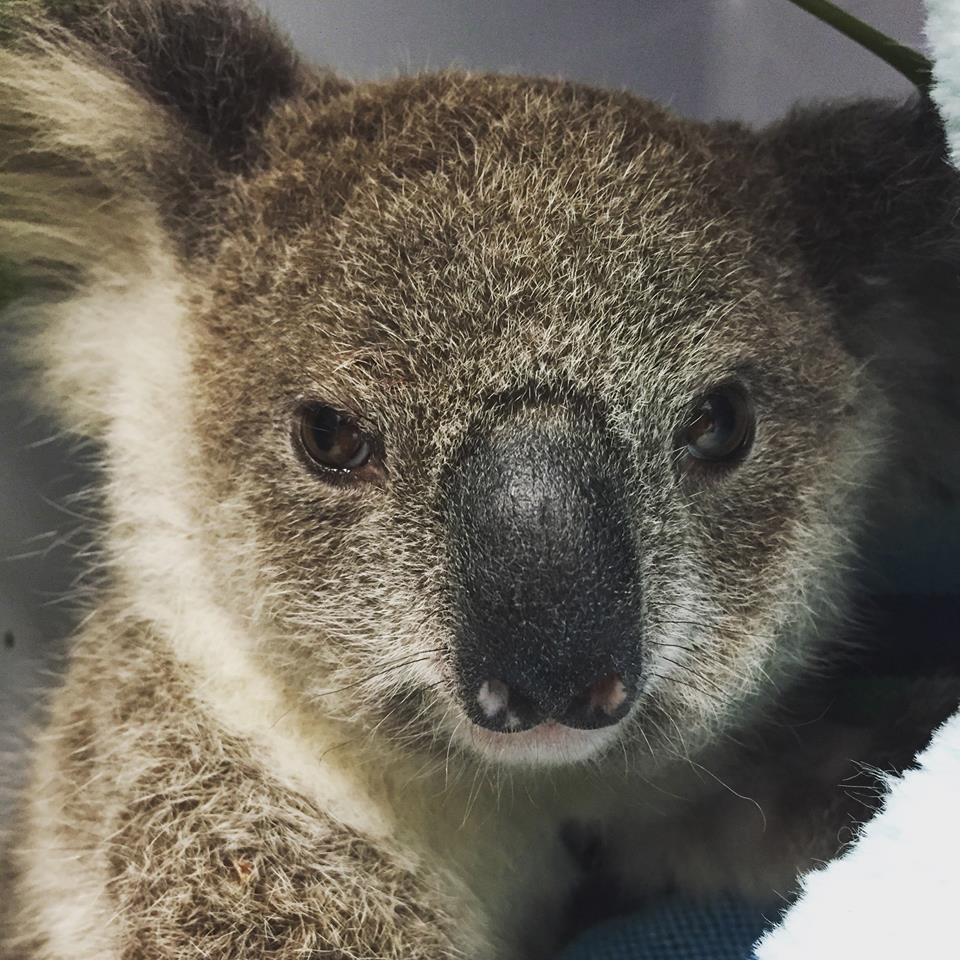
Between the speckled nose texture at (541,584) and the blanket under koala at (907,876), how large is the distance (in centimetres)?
20

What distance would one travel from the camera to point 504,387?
2.84 feet

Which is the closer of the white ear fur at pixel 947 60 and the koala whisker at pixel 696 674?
the white ear fur at pixel 947 60

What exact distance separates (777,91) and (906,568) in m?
0.73

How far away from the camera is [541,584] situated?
79 cm

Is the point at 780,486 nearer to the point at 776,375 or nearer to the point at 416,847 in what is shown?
the point at 776,375

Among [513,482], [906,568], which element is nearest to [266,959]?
[513,482]

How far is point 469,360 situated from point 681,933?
744 millimetres

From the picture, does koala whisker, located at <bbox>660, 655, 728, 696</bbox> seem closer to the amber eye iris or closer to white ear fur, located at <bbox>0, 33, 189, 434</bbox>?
the amber eye iris

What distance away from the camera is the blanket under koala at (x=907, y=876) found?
66cm

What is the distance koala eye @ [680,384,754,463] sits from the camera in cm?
95

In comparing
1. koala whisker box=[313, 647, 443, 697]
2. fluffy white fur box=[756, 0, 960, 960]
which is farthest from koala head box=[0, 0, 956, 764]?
fluffy white fur box=[756, 0, 960, 960]

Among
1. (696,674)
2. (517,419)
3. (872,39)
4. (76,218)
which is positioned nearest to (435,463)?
(517,419)

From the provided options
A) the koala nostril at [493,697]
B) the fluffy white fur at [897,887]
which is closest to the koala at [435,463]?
the koala nostril at [493,697]

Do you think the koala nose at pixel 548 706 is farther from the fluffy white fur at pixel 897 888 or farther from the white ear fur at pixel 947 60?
the white ear fur at pixel 947 60
